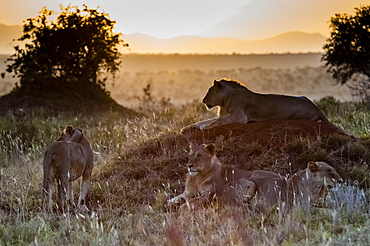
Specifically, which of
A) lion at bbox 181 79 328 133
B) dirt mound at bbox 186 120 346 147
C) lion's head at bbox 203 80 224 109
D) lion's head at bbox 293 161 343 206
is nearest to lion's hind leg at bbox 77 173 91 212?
dirt mound at bbox 186 120 346 147

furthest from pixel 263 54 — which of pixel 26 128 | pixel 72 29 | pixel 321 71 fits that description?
pixel 26 128

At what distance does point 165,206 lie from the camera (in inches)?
344

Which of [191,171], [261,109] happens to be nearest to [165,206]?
[191,171]

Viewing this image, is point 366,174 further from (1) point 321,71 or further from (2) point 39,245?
(1) point 321,71

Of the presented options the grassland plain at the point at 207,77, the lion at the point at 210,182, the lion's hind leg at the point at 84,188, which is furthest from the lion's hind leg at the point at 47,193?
the grassland plain at the point at 207,77

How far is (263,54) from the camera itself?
105 metres

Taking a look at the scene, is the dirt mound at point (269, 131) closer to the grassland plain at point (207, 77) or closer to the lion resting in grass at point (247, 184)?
the lion resting in grass at point (247, 184)

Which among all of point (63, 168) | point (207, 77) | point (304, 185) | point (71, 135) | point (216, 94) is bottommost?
point (207, 77)

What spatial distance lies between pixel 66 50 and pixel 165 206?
13605 millimetres

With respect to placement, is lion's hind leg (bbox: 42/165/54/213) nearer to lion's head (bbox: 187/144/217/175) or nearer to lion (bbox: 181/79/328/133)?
lion's head (bbox: 187/144/217/175)

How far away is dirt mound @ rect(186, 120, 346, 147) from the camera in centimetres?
1091

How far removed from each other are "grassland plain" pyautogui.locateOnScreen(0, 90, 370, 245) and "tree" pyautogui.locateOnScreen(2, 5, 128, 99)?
6.87m

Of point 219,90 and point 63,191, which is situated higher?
point 219,90

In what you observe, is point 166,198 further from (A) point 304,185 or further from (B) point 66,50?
(B) point 66,50
